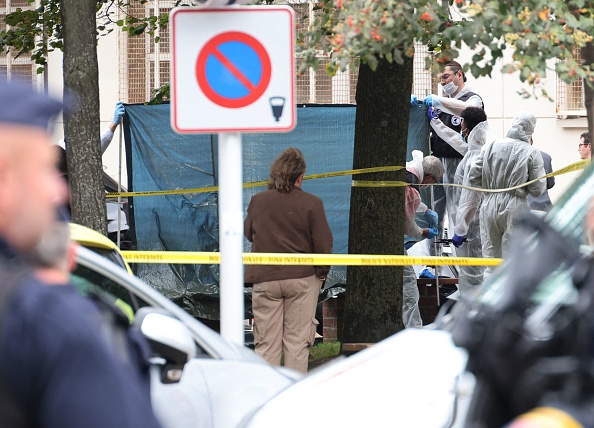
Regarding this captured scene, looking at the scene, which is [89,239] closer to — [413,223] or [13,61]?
[413,223]

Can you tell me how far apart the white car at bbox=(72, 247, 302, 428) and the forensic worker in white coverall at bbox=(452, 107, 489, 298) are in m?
6.03

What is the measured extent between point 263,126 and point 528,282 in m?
3.74

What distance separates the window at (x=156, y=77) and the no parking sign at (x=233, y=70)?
1137 centimetres

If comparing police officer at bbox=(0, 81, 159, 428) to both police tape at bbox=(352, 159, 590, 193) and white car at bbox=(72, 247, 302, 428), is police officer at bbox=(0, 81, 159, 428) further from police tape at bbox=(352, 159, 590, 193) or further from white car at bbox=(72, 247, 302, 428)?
police tape at bbox=(352, 159, 590, 193)

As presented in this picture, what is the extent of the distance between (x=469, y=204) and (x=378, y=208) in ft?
6.83

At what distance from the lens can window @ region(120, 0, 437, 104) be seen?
57.9 feet

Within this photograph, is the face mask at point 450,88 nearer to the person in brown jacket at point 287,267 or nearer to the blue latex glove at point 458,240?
the blue latex glove at point 458,240

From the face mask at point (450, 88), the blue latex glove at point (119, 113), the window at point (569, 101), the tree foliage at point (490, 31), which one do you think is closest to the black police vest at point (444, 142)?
the face mask at point (450, 88)

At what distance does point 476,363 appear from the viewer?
2.37 m

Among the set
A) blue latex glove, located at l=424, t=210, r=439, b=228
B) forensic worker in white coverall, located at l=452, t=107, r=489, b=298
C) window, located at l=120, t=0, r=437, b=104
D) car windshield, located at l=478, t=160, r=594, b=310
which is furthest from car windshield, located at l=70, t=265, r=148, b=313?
window, located at l=120, t=0, r=437, b=104

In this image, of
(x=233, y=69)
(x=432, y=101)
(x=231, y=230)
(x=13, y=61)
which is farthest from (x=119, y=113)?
(x=13, y=61)


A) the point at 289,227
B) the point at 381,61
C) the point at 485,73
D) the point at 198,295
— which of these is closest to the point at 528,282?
the point at 485,73

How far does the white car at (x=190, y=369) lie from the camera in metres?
4.02

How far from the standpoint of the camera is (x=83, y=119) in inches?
345
